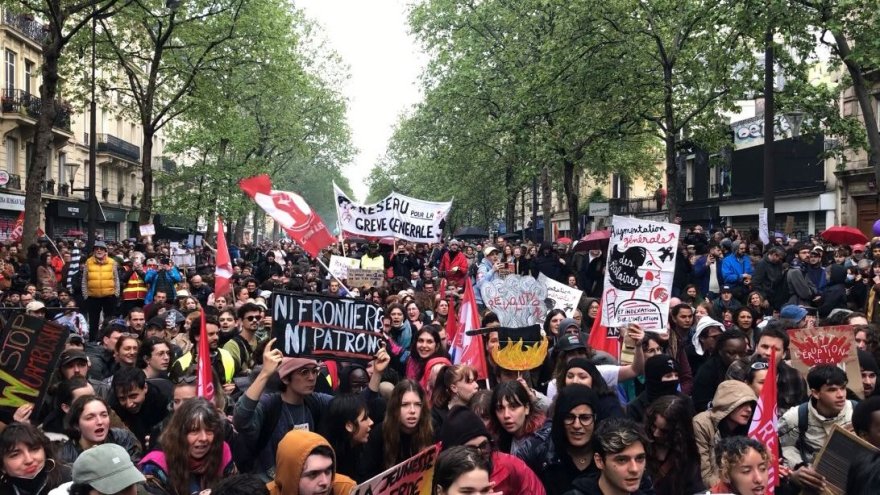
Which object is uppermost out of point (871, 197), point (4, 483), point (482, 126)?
point (482, 126)

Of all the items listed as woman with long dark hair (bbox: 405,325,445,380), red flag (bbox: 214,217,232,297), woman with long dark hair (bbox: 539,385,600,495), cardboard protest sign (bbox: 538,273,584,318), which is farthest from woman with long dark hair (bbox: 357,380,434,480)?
red flag (bbox: 214,217,232,297)

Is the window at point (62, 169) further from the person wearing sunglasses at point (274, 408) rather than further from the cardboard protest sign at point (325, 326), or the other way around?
the person wearing sunglasses at point (274, 408)

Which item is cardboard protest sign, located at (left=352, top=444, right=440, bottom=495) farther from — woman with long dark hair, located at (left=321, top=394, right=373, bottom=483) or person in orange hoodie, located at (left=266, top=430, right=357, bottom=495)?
woman with long dark hair, located at (left=321, top=394, right=373, bottom=483)

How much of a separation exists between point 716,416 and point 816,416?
676mm

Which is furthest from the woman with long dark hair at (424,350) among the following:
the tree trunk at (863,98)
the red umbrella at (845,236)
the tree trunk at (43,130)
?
the tree trunk at (43,130)

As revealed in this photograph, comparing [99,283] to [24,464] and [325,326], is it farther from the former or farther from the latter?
[24,464]

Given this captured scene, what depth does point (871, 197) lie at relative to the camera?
30.5m

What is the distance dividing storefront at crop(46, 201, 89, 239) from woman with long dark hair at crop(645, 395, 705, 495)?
39575 millimetres

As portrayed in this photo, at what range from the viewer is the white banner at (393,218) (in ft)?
59.6

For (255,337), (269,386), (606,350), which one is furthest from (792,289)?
(269,386)

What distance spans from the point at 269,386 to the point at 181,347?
133 inches

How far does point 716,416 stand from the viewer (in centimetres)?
585

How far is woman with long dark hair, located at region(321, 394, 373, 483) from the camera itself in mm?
5848

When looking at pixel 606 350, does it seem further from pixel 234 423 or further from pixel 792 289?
pixel 792 289
